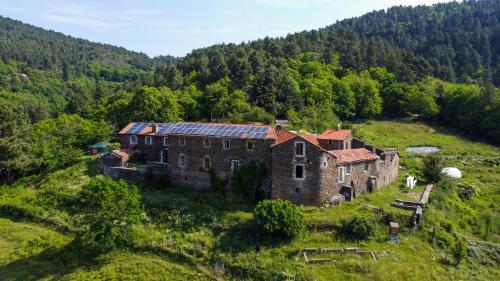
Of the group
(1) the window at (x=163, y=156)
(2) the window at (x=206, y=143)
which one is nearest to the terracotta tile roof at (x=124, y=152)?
(1) the window at (x=163, y=156)

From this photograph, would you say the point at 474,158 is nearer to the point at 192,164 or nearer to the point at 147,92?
the point at 192,164

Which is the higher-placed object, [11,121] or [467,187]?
[11,121]

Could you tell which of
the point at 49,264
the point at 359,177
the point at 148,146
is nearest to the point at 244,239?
the point at 359,177

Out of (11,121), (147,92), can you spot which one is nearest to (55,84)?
(147,92)

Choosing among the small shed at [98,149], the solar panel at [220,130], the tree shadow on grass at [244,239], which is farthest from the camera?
the small shed at [98,149]

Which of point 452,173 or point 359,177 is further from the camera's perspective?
point 452,173

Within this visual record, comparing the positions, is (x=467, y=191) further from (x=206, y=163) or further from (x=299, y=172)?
(x=206, y=163)

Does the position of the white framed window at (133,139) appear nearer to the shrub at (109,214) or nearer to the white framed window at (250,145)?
the shrub at (109,214)
